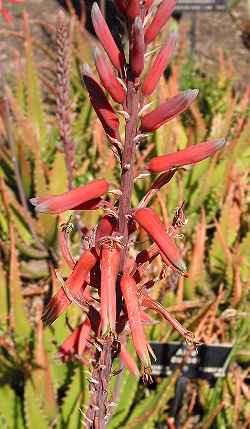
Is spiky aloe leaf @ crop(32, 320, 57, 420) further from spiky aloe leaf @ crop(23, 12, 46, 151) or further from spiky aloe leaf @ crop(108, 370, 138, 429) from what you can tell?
spiky aloe leaf @ crop(23, 12, 46, 151)

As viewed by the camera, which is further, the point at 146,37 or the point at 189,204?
the point at 189,204

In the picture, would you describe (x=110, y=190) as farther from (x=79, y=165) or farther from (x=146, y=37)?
(x=79, y=165)

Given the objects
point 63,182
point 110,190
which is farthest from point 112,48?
point 63,182

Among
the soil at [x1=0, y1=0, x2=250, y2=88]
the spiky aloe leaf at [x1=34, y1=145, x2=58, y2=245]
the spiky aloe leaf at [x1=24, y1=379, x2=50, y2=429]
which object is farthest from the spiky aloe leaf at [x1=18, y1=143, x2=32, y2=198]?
the soil at [x1=0, y1=0, x2=250, y2=88]

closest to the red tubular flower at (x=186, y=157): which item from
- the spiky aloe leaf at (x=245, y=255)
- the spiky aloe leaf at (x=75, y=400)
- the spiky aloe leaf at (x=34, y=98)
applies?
the spiky aloe leaf at (x=75, y=400)

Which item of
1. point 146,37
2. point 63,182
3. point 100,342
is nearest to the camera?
point 146,37

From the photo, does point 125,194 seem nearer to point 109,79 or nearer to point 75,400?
point 109,79

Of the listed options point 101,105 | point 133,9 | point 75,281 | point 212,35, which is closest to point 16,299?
point 75,281
